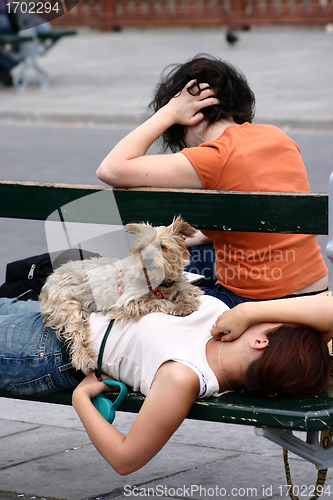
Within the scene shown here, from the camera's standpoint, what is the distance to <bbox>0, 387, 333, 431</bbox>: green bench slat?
206cm

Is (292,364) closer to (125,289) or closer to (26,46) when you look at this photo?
(125,289)

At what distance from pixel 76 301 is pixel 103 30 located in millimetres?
20728

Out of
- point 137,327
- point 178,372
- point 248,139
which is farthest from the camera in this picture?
point 248,139

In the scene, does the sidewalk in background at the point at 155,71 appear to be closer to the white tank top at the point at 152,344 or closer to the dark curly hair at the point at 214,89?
the dark curly hair at the point at 214,89

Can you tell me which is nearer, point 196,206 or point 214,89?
point 196,206

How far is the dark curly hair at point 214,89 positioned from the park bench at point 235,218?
444 millimetres

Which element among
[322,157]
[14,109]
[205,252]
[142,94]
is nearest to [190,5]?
[142,94]

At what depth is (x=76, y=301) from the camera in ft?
8.09

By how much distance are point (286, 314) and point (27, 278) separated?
124cm

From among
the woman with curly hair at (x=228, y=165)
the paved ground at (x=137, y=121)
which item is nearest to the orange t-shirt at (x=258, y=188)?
the woman with curly hair at (x=228, y=165)

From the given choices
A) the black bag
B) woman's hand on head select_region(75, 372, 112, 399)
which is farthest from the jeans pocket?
the black bag

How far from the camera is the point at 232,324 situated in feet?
7.16

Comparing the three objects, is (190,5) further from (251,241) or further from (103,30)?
(251,241)

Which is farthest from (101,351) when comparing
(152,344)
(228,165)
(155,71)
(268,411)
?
(155,71)
